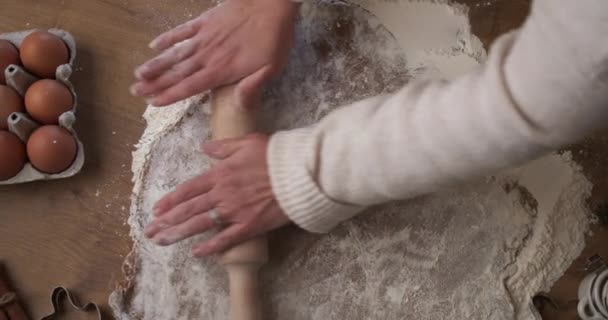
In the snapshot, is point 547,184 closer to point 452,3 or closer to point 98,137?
point 452,3

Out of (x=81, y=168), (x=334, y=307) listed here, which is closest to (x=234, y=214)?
(x=334, y=307)

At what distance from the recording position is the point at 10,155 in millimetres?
895

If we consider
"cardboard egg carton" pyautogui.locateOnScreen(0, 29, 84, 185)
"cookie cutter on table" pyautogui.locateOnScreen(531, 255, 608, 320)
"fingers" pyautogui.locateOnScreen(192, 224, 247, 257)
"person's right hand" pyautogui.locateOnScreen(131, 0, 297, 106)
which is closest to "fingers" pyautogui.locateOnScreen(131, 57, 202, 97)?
"person's right hand" pyautogui.locateOnScreen(131, 0, 297, 106)

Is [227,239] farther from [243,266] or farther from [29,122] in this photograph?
[29,122]

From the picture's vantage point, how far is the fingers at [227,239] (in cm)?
80

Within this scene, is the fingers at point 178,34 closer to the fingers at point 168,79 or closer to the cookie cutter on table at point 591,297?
the fingers at point 168,79

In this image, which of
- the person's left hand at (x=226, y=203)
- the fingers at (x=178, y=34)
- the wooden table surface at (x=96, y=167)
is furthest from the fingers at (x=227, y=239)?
the fingers at (x=178, y=34)

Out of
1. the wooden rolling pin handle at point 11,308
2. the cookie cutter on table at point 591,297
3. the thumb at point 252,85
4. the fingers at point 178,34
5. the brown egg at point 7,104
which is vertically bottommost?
the wooden rolling pin handle at point 11,308

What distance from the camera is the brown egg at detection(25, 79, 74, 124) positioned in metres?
0.91

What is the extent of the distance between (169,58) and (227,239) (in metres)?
0.28

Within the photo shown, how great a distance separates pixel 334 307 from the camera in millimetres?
832

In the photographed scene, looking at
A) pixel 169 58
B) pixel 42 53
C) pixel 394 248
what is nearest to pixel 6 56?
pixel 42 53

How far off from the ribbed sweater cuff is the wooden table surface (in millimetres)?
282

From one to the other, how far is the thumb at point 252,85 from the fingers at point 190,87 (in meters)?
0.04
